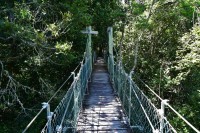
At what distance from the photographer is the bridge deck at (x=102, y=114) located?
4.48 meters

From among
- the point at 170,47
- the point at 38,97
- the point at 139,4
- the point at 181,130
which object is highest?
the point at 139,4

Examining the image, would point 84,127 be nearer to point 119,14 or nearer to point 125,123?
point 125,123

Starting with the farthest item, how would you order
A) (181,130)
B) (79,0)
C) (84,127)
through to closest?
(79,0) < (181,130) < (84,127)

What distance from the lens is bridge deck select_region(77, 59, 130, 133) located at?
448 cm

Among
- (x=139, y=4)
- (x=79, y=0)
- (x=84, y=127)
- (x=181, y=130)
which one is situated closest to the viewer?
(x=84, y=127)

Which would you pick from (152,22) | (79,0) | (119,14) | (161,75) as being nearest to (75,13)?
(79,0)

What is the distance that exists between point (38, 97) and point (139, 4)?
358 centimetres

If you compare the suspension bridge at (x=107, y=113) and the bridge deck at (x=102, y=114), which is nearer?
the suspension bridge at (x=107, y=113)

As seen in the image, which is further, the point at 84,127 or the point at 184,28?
the point at 184,28

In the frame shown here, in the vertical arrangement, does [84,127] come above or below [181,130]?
above

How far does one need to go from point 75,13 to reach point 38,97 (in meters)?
2.43

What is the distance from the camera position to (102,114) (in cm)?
541

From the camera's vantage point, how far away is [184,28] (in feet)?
27.9

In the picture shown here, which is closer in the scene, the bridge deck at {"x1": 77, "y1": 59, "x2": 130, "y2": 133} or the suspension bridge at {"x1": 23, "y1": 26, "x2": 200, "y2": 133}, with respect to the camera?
the suspension bridge at {"x1": 23, "y1": 26, "x2": 200, "y2": 133}
